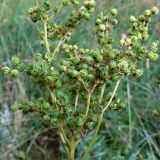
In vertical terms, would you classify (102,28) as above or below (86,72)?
above

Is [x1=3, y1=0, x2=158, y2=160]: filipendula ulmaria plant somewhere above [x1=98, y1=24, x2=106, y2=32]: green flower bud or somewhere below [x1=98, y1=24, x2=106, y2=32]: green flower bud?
below

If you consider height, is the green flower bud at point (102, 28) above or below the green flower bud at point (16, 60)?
above

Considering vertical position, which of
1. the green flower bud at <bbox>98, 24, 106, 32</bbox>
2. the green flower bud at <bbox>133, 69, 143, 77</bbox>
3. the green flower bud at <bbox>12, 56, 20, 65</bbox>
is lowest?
the green flower bud at <bbox>133, 69, 143, 77</bbox>

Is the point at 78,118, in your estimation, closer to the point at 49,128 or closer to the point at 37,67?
the point at 37,67

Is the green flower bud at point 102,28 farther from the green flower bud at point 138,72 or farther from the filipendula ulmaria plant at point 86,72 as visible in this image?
the green flower bud at point 138,72

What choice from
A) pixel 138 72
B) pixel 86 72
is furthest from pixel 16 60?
pixel 138 72

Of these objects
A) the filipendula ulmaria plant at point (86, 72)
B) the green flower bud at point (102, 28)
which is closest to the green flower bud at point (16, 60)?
the filipendula ulmaria plant at point (86, 72)

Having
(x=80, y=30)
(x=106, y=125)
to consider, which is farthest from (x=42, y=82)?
(x=80, y=30)

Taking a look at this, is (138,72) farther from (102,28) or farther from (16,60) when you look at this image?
(16,60)

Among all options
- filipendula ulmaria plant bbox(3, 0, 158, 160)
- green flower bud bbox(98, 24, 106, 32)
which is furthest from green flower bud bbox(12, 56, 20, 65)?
green flower bud bbox(98, 24, 106, 32)

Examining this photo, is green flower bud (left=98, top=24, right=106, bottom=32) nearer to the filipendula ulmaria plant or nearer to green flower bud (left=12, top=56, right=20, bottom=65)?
the filipendula ulmaria plant

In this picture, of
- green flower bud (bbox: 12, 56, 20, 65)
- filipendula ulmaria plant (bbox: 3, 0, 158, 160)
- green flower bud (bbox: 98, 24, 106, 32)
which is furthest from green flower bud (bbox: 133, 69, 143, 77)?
green flower bud (bbox: 12, 56, 20, 65)

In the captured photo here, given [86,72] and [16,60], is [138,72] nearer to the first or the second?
[86,72]
